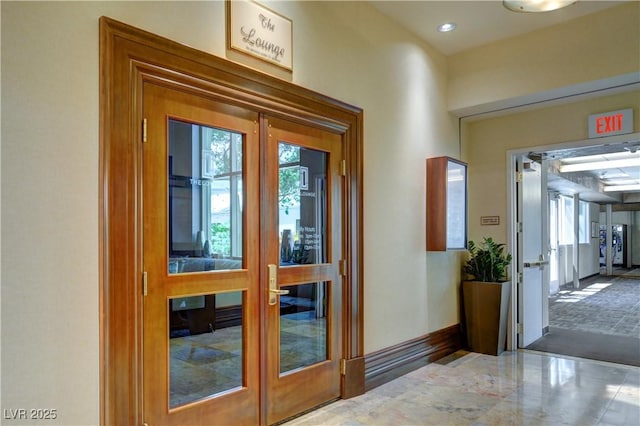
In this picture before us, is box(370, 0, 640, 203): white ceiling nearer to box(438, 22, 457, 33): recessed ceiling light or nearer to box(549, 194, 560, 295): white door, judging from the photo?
box(438, 22, 457, 33): recessed ceiling light

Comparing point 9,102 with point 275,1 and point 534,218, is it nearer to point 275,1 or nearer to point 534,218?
point 275,1

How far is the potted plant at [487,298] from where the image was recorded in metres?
4.86

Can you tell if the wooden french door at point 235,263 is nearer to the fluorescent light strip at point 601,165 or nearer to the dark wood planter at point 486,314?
the dark wood planter at point 486,314

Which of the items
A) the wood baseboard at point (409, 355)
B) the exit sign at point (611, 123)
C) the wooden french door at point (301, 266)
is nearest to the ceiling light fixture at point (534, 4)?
the exit sign at point (611, 123)

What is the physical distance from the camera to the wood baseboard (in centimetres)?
383

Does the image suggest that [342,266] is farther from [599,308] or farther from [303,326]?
[599,308]

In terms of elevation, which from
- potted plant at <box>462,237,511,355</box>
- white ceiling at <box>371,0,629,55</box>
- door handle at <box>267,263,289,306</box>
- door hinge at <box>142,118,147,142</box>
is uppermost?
white ceiling at <box>371,0,629,55</box>

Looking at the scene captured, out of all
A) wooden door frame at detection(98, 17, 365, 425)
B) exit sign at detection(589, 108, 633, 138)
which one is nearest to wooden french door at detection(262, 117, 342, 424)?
wooden door frame at detection(98, 17, 365, 425)

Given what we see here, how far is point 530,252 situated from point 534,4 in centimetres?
307

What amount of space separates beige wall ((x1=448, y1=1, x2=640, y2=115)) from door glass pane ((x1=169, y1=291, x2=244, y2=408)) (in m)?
3.69

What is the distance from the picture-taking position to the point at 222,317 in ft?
9.15

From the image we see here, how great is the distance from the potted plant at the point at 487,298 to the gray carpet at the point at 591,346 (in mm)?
712

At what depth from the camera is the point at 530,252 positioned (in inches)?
213

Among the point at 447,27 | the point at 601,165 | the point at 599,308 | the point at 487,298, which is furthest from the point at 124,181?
the point at 601,165
